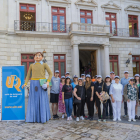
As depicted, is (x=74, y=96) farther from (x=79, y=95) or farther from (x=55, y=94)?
(x=55, y=94)

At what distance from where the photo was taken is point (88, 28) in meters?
12.5

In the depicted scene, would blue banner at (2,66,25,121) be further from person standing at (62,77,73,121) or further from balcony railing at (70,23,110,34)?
balcony railing at (70,23,110,34)

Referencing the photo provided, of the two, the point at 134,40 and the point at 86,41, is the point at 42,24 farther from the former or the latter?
the point at 134,40

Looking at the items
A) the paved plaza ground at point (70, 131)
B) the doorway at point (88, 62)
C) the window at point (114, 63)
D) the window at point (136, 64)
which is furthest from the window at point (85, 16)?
the paved plaza ground at point (70, 131)

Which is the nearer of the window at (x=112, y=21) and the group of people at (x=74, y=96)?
the group of people at (x=74, y=96)

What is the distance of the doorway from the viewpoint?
14016 mm

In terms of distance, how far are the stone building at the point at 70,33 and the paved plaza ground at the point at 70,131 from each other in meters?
7.52

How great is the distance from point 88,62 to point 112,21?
5.10 metres

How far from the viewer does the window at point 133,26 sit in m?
15.0

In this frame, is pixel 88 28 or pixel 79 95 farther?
pixel 88 28

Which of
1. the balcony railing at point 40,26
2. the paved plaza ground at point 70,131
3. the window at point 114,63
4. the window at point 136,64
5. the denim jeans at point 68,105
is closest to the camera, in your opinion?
the paved plaza ground at point 70,131

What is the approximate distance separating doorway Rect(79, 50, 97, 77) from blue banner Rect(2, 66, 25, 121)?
9.57 metres

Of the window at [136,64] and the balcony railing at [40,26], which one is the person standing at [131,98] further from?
the window at [136,64]

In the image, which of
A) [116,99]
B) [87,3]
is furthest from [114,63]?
[116,99]
